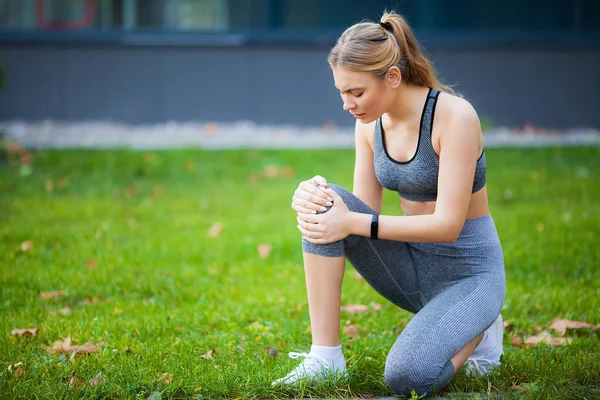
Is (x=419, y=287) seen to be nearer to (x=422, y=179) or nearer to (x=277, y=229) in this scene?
(x=422, y=179)

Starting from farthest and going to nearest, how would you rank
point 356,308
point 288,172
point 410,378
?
point 288,172 < point 356,308 < point 410,378

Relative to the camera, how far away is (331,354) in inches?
116

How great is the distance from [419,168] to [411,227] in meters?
0.25

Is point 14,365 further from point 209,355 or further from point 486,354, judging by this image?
point 486,354

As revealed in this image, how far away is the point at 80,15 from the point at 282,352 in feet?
27.7

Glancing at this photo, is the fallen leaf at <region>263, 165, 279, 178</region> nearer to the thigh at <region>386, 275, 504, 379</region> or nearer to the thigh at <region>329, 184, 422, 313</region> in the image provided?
the thigh at <region>329, 184, 422, 313</region>

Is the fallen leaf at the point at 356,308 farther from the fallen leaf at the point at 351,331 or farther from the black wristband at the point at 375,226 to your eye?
the black wristband at the point at 375,226

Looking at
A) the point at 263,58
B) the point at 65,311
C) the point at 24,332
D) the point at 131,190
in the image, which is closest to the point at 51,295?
the point at 65,311

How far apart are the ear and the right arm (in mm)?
337

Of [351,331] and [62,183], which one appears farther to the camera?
[62,183]

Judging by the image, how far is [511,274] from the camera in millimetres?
4609

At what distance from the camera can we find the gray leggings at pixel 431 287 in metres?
2.72

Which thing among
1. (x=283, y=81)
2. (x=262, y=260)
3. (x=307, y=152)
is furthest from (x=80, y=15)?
(x=262, y=260)

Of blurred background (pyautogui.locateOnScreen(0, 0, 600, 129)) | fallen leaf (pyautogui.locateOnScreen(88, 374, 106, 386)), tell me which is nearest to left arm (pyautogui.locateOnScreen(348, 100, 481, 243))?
fallen leaf (pyautogui.locateOnScreen(88, 374, 106, 386))
